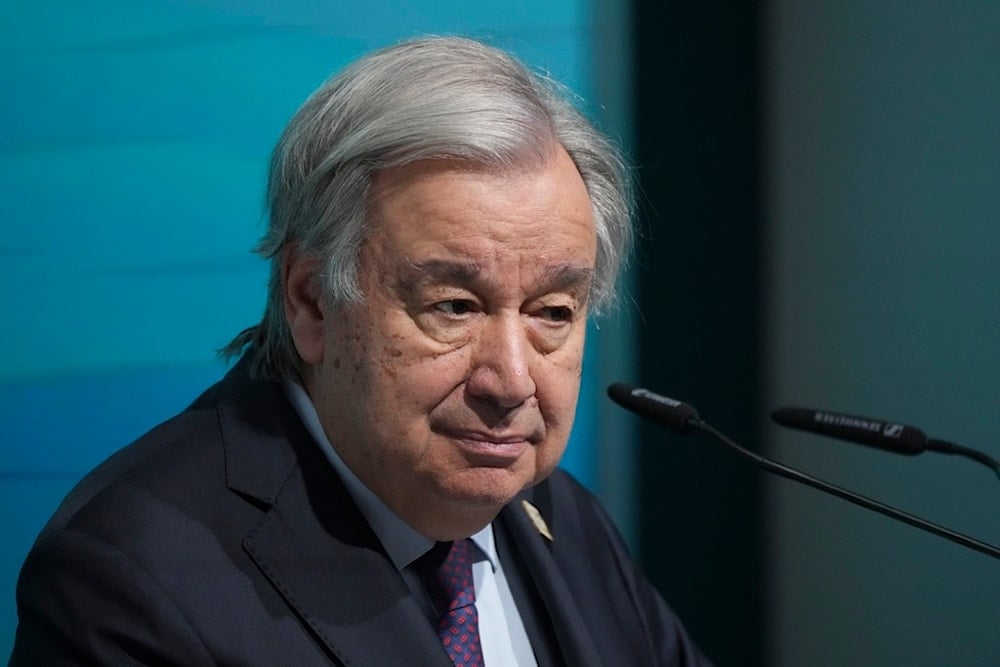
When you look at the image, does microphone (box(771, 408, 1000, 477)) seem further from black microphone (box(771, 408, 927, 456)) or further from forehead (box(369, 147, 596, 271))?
forehead (box(369, 147, 596, 271))

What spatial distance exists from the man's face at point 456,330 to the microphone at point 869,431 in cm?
31

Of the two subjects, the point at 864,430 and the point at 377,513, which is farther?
the point at 377,513

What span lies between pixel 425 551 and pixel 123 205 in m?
0.74

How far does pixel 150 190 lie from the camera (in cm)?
193

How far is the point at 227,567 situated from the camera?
1.45 m

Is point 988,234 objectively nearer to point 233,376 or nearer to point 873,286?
point 873,286

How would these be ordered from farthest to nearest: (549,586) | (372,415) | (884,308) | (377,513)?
(884,308) → (549,586) → (377,513) → (372,415)

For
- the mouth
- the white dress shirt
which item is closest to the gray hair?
the white dress shirt

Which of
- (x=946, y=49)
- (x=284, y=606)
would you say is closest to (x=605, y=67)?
(x=946, y=49)

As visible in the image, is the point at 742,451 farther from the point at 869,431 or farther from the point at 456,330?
the point at 456,330

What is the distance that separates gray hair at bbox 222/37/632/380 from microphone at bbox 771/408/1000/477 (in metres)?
0.36

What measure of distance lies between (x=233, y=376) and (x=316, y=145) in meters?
0.36

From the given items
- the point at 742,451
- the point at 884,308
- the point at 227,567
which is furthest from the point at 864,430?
the point at 884,308

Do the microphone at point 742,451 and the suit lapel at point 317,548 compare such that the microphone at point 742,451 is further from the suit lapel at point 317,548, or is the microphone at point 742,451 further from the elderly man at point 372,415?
the suit lapel at point 317,548
